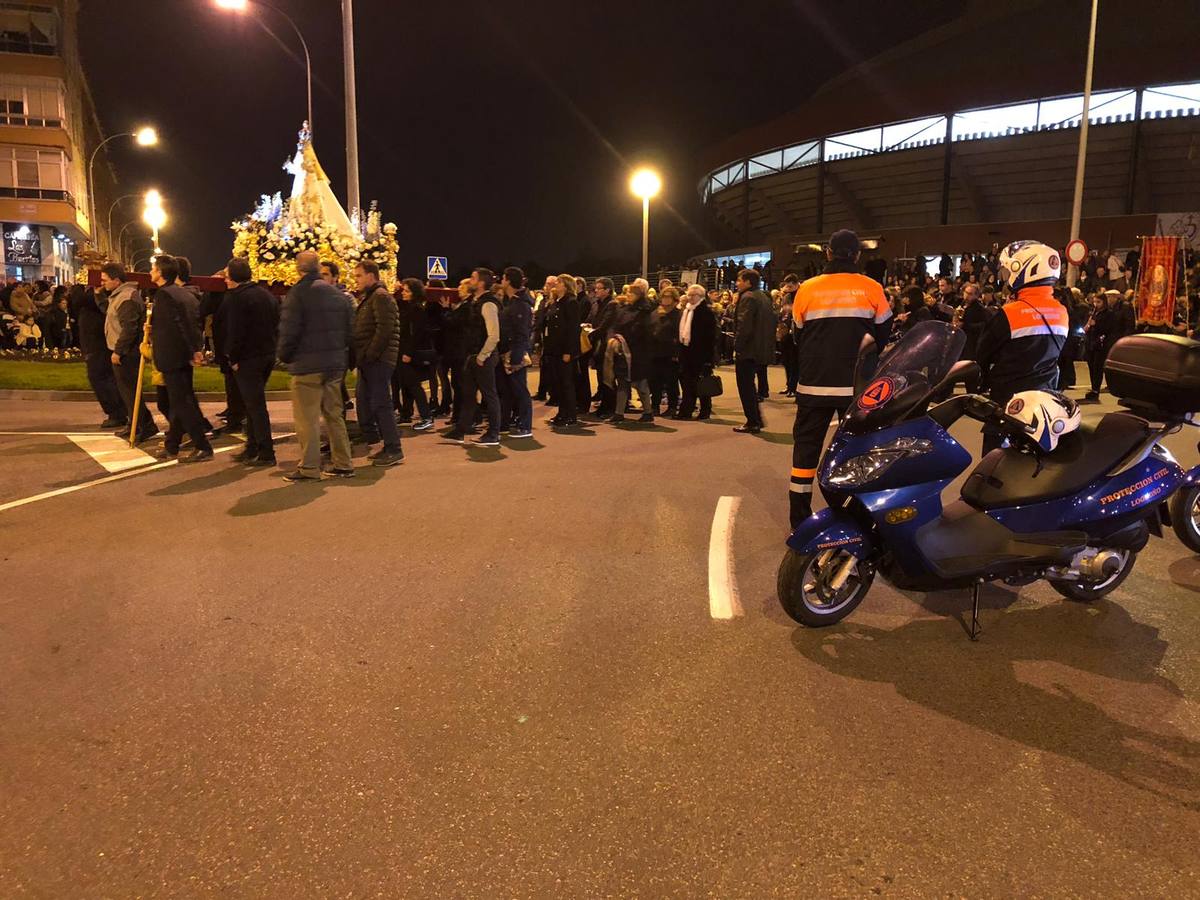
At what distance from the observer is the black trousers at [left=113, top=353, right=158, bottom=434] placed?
994cm

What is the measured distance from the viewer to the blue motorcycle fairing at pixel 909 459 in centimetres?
411

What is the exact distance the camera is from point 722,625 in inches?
176

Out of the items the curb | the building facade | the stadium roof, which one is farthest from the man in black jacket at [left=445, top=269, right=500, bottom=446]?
the building facade

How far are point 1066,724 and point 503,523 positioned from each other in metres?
3.96

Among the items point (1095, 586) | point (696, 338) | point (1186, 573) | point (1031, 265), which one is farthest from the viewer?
point (696, 338)

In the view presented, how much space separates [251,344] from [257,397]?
19.9 inches

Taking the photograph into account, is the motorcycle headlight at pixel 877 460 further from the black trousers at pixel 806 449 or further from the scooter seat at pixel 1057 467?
the black trousers at pixel 806 449

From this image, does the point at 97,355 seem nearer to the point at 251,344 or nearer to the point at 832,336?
the point at 251,344

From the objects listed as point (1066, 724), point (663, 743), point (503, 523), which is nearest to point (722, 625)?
point (663, 743)

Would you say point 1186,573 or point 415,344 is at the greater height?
point 415,344

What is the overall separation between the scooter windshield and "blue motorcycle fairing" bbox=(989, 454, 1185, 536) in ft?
2.39

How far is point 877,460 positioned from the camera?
4.13 metres

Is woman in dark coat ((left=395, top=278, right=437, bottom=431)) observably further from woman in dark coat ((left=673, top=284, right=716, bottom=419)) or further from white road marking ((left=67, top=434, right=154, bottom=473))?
woman in dark coat ((left=673, top=284, right=716, bottom=419))

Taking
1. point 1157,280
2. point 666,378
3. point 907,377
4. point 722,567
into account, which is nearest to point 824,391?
point 722,567
